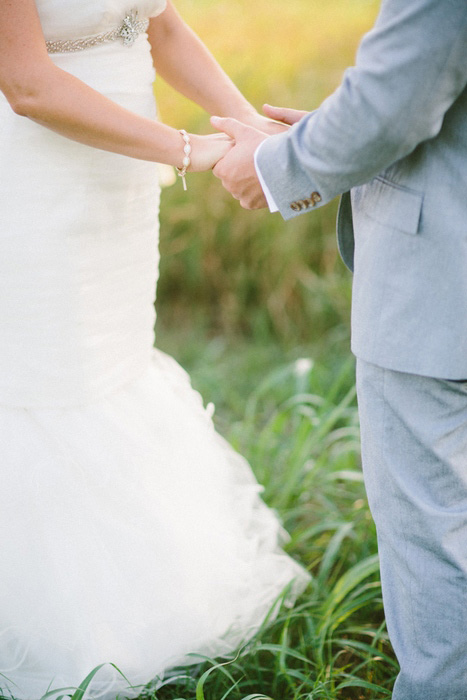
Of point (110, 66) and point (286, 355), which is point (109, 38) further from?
point (286, 355)

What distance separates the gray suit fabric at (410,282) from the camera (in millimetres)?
1334

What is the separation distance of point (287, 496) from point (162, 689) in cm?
95

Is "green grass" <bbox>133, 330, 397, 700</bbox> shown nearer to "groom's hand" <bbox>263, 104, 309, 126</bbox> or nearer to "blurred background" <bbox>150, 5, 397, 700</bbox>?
"blurred background" <bbox>150, 5, 397, 700</bbox>

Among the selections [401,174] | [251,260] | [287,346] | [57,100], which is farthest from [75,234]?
[251,260]

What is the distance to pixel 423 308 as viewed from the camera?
4.79 ft

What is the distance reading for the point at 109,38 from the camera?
1791mm

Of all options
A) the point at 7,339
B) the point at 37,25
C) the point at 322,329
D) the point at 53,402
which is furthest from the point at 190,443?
the point at 322,329

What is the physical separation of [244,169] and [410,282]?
0.49 metres

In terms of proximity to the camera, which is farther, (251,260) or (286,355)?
(251,260)

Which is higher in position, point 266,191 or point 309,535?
point 266,191

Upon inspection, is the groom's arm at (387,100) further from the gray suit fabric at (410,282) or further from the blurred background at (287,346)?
the blurred background at (287,346)

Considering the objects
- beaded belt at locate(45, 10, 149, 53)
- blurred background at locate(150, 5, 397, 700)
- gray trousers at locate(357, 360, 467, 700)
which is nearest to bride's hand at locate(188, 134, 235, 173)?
beaded belt at locate(45, 10, 149, 53)

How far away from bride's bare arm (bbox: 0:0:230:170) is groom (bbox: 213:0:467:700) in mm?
234

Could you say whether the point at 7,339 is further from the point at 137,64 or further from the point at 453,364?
the point at 453,364
